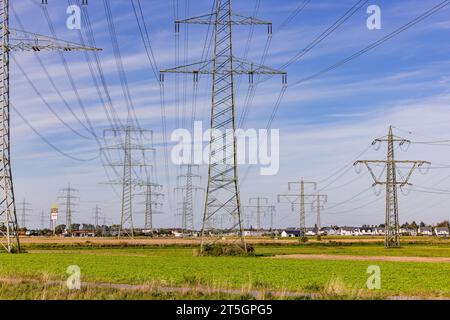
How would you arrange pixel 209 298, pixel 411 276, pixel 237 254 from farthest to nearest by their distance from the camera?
pixel 237 254, pixel 411 276, pixel 209 298
